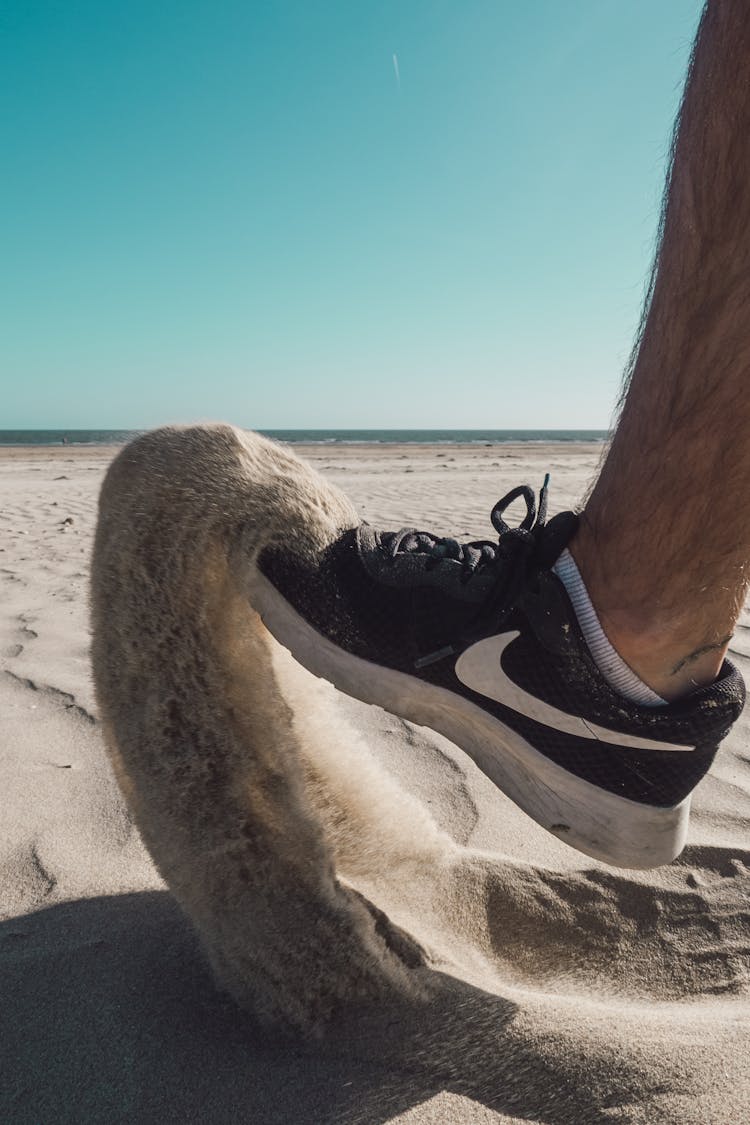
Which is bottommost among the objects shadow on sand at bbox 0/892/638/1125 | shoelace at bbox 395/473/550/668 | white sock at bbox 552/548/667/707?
shadow on sand at bbox 0/892/638/1125

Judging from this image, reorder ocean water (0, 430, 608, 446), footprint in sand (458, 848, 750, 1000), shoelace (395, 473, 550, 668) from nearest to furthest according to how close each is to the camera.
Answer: shoelace (395, 473, 550, 668) < footprint in sand (458, 848, 750, 1000) < ocean water (0, 430, 608, 446)

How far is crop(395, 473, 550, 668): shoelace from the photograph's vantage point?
3.63ft

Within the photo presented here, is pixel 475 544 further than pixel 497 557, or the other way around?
pixel 475 544

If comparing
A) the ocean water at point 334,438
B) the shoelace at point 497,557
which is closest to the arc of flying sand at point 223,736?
the shoelace at point 497,557

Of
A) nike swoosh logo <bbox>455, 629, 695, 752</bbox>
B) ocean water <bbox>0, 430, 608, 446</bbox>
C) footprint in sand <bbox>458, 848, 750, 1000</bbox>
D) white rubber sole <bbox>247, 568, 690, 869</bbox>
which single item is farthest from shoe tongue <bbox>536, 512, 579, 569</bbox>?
ocean water <bbox>0, 430, 608, 446</bbox>

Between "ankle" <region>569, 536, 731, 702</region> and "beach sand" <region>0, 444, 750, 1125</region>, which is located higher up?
"ankle" <region>569, 536, 731, 702</region>

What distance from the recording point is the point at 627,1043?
0.99 metres

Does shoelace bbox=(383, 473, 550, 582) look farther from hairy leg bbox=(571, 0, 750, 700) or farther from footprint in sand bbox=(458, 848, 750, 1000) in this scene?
footprint in sand bbox=(458, 848, 750, 1000)

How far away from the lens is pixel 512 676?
43.3 inches

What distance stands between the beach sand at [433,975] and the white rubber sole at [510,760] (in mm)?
225

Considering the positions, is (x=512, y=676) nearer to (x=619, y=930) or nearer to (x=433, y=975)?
(x=433, y=975)

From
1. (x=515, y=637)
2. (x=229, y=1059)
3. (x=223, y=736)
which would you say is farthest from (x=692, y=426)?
(x=229, y=1059)

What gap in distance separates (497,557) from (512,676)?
0.19m

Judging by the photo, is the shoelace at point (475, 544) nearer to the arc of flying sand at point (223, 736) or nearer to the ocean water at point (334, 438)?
the arc of flying sand at point (223, 736)
